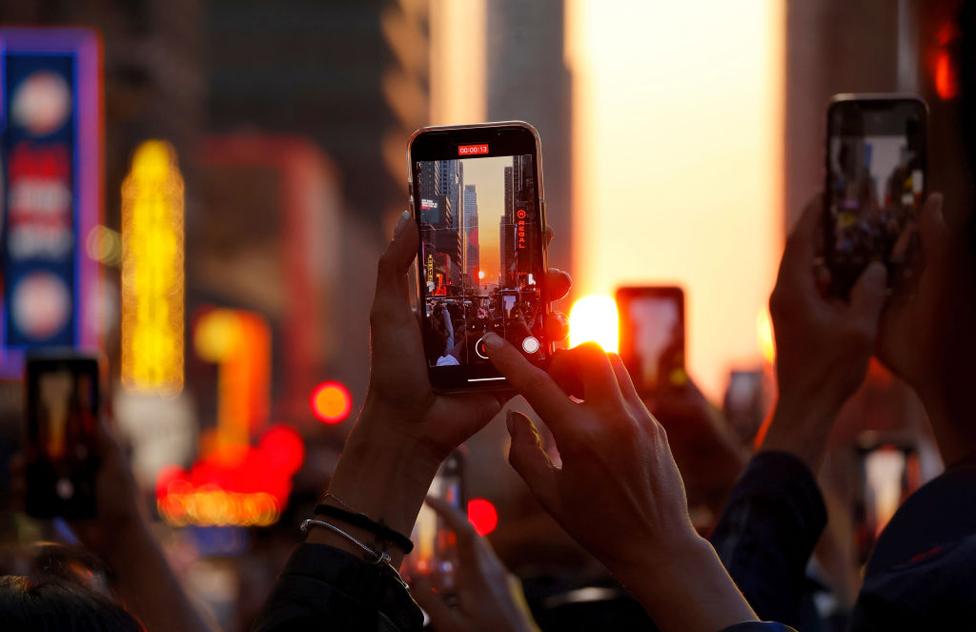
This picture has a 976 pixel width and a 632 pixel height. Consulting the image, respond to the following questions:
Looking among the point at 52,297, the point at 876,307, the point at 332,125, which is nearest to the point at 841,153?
the point at 876,307

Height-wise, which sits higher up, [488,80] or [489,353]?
[488,80]

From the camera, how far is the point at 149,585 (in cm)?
241

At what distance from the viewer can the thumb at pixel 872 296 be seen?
7.32 feet

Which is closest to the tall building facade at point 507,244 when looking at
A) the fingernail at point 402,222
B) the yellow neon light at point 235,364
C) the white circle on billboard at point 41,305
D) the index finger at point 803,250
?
the fingernail at point 402,222

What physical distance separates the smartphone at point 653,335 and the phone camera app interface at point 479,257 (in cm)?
83

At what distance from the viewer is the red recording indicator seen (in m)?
1.88

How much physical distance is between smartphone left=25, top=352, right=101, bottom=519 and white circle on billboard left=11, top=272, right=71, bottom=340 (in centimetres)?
1441

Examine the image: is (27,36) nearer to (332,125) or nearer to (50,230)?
(50,230)

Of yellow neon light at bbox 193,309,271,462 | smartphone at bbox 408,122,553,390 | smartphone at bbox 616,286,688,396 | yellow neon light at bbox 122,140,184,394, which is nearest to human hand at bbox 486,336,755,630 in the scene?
smartphone at bbox 408,122,553,390

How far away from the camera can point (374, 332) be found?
5.74 ft

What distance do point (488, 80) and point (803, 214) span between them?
1625 mm

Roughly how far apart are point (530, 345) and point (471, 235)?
0.67 ft

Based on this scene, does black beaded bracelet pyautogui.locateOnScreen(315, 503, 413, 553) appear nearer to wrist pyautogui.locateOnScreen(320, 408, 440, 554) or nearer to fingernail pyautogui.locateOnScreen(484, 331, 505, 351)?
wrist pyautogui.locateOnScreen(320, 408, 440, 554)

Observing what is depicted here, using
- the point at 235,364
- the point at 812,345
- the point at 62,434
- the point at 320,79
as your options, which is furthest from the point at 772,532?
the point at 320,79
